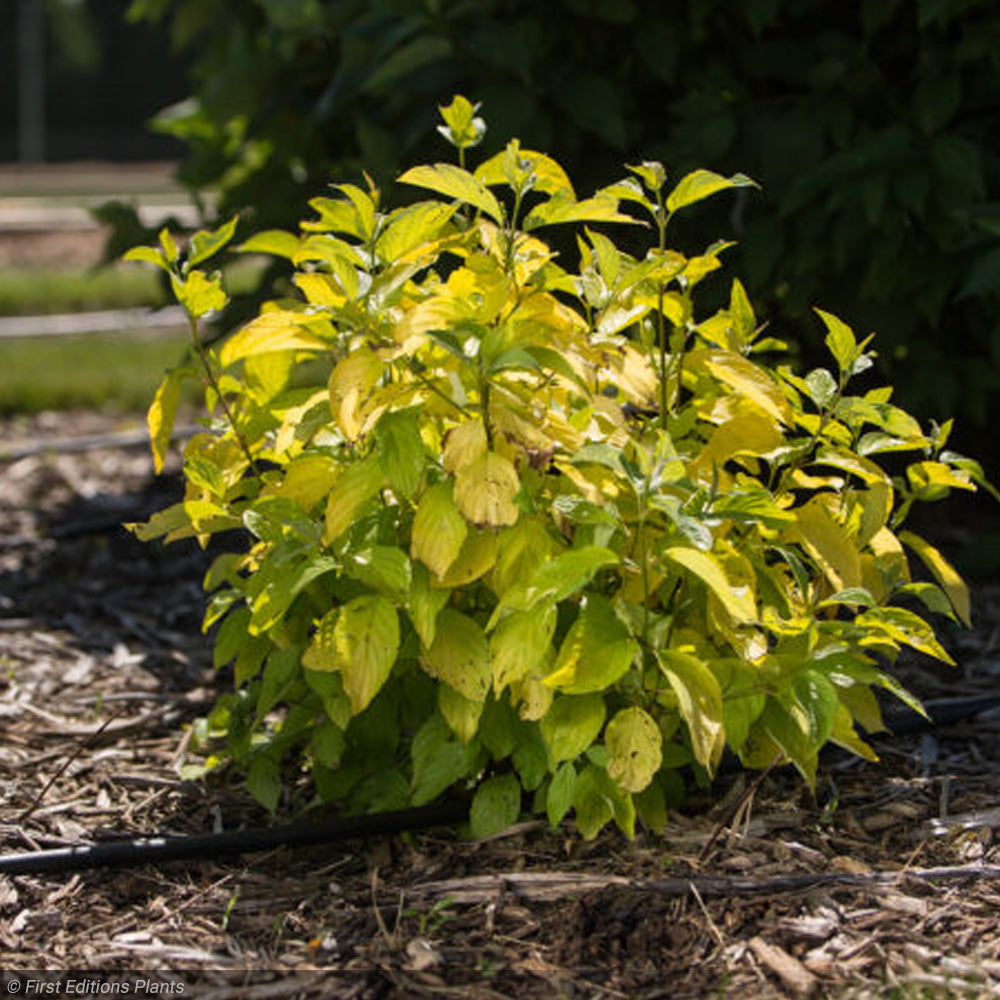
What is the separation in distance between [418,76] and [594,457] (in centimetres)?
193

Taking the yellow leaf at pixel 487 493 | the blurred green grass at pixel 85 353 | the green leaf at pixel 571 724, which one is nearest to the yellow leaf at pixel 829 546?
the green leaf at pixel 571 724

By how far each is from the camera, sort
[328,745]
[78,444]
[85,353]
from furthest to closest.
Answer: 1. [85,353]
2. [78,444]
3. [328,745]

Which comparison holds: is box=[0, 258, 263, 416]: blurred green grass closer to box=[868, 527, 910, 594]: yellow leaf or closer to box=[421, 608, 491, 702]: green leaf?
box=[421, 608, 491, 702]: green leaf

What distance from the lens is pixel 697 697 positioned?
1.98 metres

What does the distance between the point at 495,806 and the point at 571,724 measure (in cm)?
25

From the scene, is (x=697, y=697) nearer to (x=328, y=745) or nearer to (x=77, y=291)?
(x=328, y=745)

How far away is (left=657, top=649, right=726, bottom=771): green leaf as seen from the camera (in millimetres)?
1917

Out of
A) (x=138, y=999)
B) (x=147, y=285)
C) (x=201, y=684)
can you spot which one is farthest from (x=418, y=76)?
(x=147, y=285)

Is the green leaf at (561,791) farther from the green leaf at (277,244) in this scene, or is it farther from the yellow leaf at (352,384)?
the green leaf at (277,244)

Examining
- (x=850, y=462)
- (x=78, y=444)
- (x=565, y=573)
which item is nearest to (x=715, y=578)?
(x=565, y=573)

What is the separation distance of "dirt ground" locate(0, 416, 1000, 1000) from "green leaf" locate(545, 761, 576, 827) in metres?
0.12

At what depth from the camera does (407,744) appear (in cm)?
253

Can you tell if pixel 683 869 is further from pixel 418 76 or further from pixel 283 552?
pixel 418 76

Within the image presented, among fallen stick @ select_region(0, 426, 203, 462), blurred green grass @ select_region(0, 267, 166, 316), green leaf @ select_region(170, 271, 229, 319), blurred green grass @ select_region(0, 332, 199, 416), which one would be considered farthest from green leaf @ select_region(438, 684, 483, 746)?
blurred green grass @ select_region(0, 267, 166, 316)
